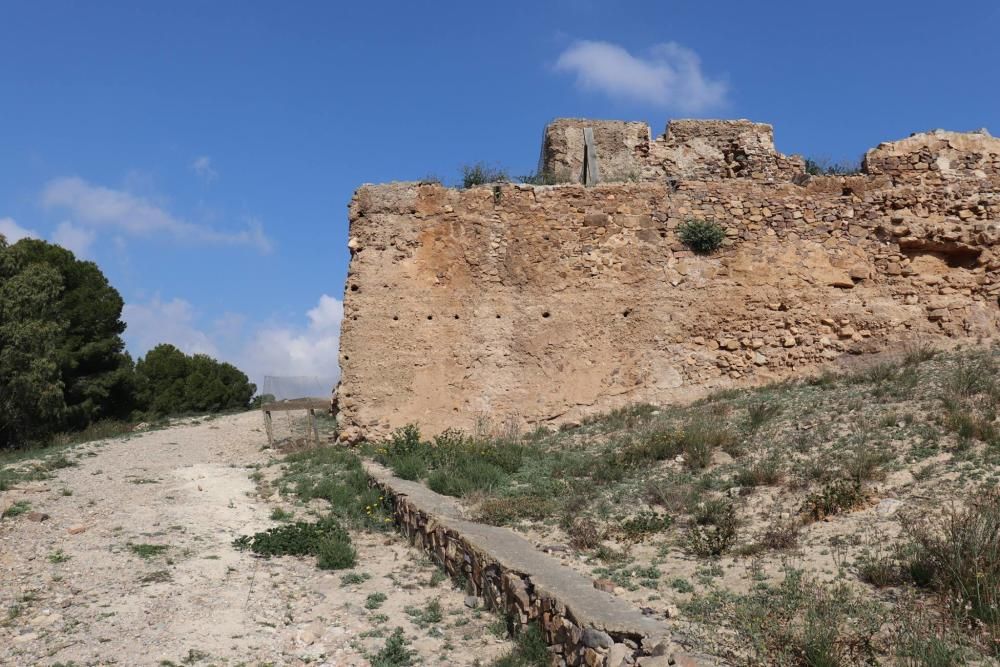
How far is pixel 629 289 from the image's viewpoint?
37.1 ft

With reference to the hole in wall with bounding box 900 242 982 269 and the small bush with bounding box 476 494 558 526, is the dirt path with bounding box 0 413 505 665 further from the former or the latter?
the hole in wall with bounding box 900 242 982 269

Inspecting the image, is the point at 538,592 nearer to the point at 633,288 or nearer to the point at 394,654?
the point at 394,654

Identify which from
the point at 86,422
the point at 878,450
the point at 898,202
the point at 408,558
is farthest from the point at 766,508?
the point at 86,422

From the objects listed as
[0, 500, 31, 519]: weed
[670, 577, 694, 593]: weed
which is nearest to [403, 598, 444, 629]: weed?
[670, 577, 694, 593]: weed

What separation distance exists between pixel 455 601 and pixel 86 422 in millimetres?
17495

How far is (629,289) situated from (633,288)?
0.06m

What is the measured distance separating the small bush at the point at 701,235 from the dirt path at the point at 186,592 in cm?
633

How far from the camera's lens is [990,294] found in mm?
11227

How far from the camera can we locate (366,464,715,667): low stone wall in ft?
13.0

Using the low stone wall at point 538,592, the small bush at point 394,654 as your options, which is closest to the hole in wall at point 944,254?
the low stone wall at point 538,592

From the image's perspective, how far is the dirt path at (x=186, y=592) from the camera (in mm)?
5113

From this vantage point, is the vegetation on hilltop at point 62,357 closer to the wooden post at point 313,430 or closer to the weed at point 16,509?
the wooden post at point 313,430

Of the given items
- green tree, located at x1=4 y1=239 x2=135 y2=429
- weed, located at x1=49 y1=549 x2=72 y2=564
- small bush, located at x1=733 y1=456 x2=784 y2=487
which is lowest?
weed, located at x1=49 y1=549 x2=72 y2=564

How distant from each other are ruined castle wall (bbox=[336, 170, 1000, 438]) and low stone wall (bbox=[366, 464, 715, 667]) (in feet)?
Result: 11.2
